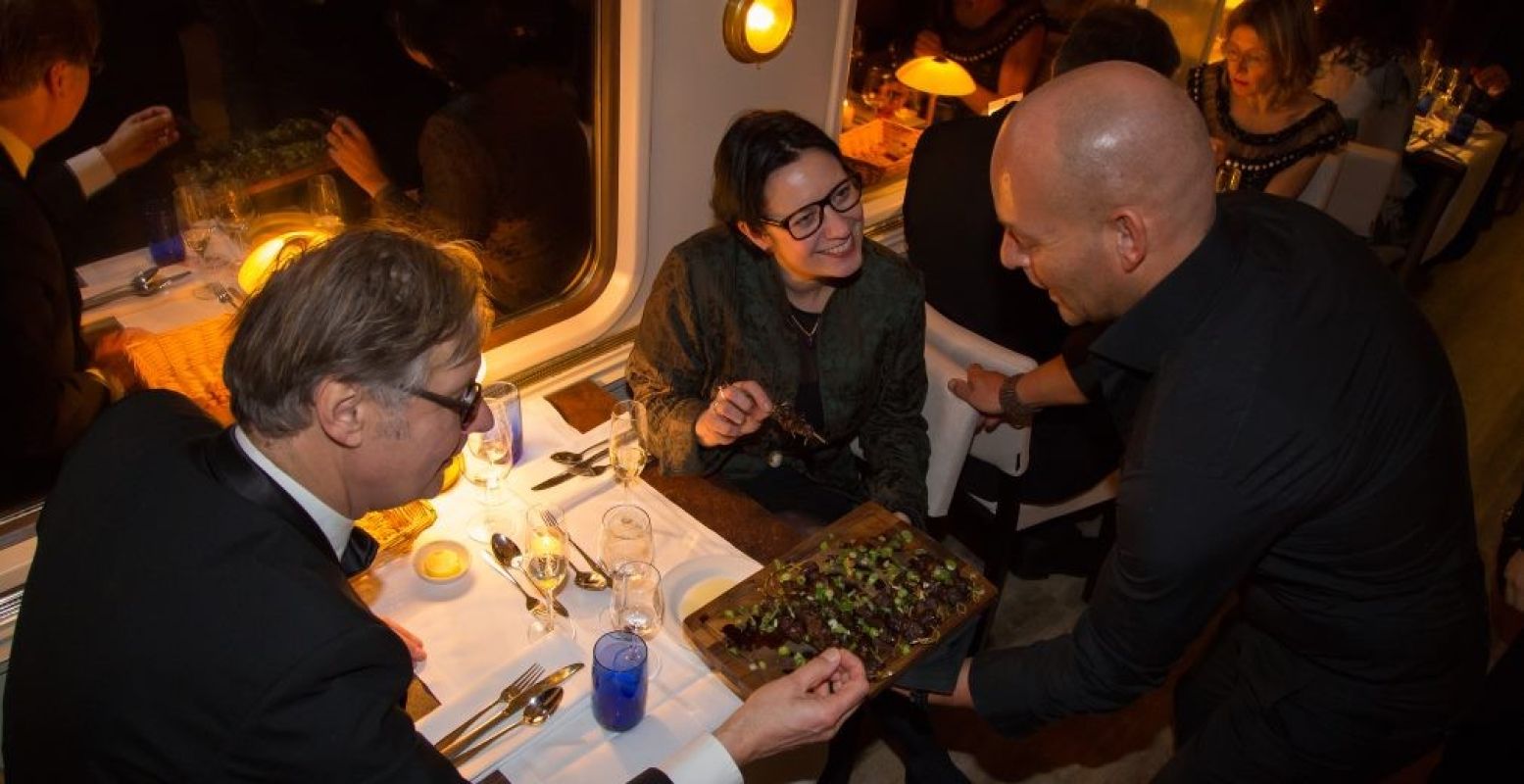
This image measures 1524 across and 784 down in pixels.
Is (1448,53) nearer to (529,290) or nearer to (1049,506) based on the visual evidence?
(1049,506)

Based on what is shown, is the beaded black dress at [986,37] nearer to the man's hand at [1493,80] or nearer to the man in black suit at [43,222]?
the man's hand at [1493,80]

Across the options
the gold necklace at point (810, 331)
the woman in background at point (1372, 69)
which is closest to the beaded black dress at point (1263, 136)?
the woman in background at point (1372, 69)

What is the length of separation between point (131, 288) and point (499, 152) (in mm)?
1099

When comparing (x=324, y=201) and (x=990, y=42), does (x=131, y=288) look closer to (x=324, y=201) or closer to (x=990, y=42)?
(x=324, y=201)

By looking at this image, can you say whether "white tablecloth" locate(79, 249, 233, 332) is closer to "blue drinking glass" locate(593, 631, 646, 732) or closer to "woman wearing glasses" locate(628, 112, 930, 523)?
"woman wearing glasses" locate(628, 112, 930, 523)

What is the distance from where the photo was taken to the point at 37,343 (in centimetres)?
207

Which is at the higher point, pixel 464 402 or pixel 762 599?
pixel 464 402

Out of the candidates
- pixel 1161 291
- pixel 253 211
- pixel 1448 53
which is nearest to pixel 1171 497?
pixel 1161 291

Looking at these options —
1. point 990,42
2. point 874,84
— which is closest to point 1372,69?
point 990,42

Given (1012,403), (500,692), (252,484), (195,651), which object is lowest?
(500,692)

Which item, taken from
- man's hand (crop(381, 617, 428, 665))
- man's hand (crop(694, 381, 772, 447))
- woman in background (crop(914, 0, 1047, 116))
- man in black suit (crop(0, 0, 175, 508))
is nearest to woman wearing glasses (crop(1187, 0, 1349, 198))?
woman in background (crop(914, 0, 1047, 116))

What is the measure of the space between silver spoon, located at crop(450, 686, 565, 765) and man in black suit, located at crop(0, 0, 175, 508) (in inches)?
52.2

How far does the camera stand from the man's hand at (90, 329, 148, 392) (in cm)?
233

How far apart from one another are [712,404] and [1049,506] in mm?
1429
